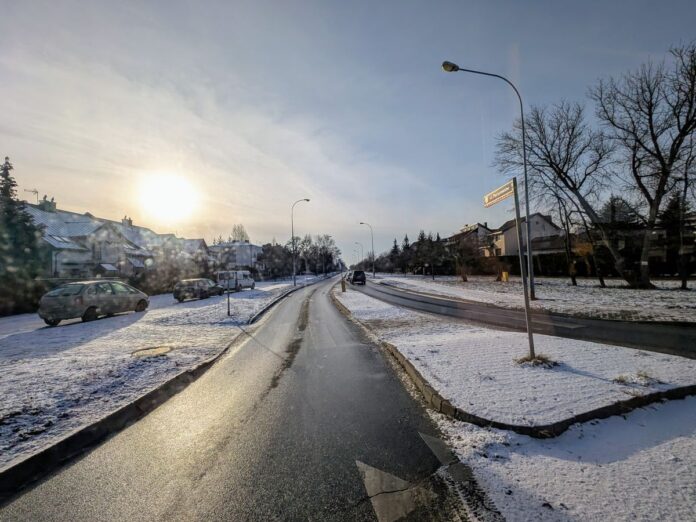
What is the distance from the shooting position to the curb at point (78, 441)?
9.92 feet

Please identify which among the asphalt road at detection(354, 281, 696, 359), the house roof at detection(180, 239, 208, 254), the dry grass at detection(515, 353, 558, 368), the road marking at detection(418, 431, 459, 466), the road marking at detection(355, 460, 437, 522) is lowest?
the asphalt road at detection(354, 281, 696, 359)

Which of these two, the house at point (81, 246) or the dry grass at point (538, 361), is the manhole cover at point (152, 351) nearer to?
the dry grass at point (538, 361)

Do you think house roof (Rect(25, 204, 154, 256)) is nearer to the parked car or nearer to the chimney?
the chimney

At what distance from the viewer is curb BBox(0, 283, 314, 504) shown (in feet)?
9.92

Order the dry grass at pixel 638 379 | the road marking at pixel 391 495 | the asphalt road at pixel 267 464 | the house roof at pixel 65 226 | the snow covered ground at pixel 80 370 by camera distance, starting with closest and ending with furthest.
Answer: the road marking at pixel 391 495, the asphalt road at pixel 267 464, the snow covered ground at pixel 80 370, the dry grass at pixel 638 379, the house roof at pixel 65 226

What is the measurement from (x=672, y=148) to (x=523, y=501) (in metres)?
27.3

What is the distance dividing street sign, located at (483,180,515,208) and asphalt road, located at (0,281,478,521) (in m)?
3.66

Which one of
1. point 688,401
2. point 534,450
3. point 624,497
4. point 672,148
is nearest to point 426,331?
point 688,401

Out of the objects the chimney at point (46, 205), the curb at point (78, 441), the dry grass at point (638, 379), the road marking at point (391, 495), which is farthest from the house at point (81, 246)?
the dry grass at point (638, 379)

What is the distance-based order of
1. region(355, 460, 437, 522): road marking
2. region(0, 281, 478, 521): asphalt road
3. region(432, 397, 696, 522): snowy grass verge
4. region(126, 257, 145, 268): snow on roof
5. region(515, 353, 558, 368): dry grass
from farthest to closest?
region(126, 257, 145, 268): snow on roof → region(515, 353, 558, 368): dry grass → region(0, 281, 478, 521): asphalt road → region(355, 460, 437, 522): road marking → region(432, 397, 696, 522): snowy grass verge

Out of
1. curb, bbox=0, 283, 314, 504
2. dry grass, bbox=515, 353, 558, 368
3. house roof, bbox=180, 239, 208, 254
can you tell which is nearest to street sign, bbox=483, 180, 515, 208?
dry grass, bbox=515, 353, 558, 368

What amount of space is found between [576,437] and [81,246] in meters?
46.2

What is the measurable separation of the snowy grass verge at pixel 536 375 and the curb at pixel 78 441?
4109mm

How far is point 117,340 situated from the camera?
9031 mm
